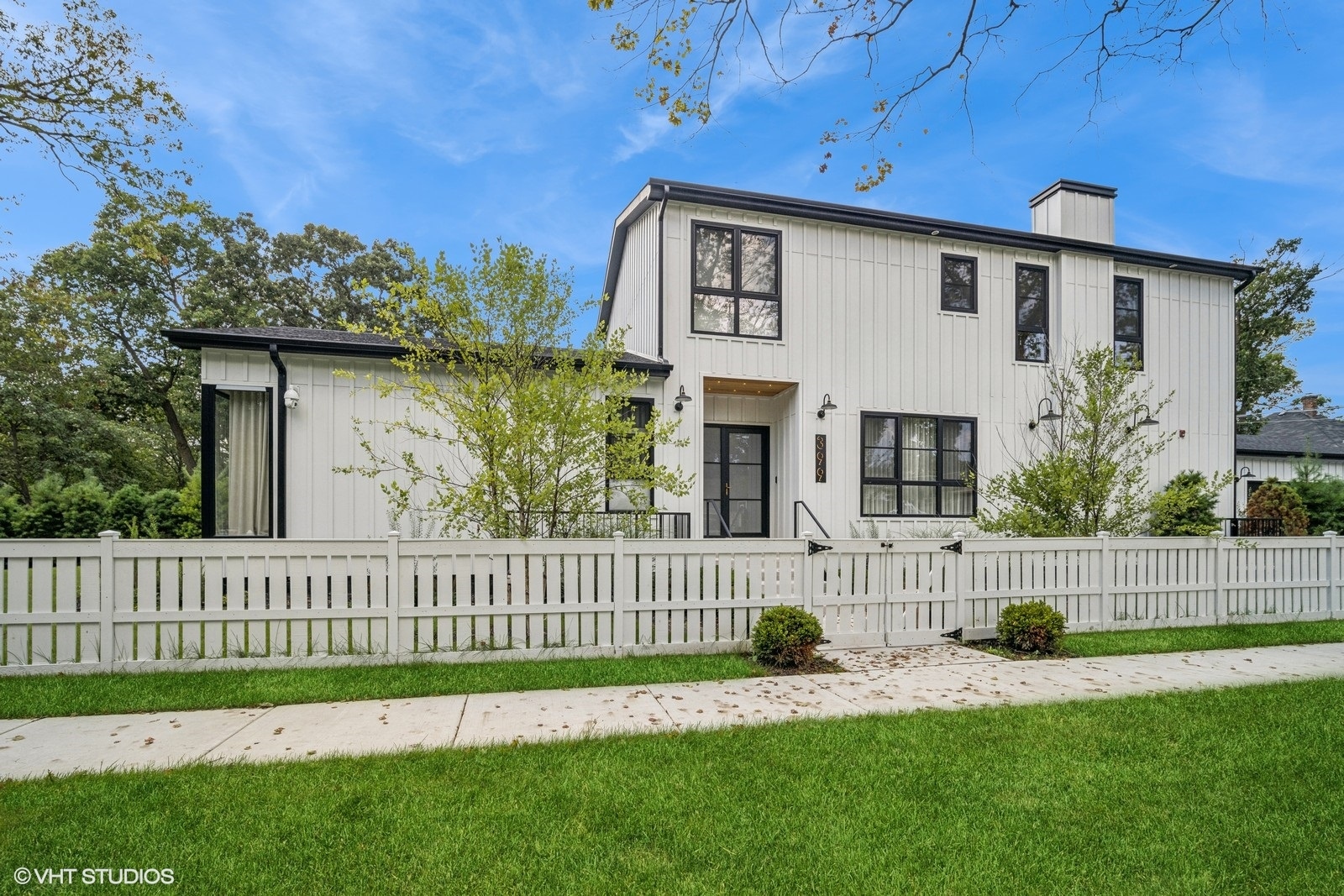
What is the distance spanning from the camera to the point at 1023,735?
12.4ft

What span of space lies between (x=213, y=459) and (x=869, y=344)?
962 cm

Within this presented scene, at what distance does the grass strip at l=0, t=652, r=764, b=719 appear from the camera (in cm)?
425

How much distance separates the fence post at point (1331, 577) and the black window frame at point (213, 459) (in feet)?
42.0

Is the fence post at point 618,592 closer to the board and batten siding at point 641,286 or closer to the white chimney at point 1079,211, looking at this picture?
the board and batten siding at point 641,286

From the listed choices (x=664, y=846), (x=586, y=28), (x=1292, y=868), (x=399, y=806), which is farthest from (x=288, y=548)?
(x=1292, y=868)

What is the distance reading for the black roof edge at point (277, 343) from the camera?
25.2 feet

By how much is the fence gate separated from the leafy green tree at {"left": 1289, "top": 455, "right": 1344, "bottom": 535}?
1193 cm

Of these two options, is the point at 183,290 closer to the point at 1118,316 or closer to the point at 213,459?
the point at 213,459

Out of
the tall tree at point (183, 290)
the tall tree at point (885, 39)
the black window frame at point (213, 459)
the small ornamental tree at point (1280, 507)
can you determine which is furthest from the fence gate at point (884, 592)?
the tall tree at point (183, 290)

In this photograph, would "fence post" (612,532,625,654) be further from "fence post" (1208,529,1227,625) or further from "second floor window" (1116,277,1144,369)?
"second floor window" (1116,277,1144,369)

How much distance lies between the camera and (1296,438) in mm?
17438

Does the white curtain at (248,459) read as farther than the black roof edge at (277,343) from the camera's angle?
Yes

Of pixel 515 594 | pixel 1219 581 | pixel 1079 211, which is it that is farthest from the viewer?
pixel 1079 211

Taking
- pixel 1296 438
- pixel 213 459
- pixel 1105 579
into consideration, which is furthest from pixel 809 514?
pixel 1296 438
